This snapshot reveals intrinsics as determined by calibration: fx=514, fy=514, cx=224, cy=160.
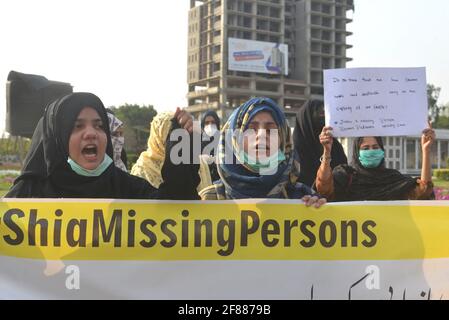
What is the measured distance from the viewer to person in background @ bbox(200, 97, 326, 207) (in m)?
2.67

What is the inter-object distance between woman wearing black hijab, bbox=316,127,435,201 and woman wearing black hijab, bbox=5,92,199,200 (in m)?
1.27

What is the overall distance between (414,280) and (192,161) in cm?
126

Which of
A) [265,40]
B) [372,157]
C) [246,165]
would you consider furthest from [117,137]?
[265,40]

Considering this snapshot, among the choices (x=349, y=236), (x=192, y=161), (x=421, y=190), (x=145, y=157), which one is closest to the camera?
(x=192, y=161)

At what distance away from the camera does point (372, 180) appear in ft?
11.5

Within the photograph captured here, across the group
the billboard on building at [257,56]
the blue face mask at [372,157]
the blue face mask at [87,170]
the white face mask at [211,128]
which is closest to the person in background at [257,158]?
the blue face mask at [87,170]

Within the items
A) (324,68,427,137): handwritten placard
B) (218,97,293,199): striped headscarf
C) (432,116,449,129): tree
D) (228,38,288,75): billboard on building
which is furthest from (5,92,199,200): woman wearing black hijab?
(432,116,449,129): tree

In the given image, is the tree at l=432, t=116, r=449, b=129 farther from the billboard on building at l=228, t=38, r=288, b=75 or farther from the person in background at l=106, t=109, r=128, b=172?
the person in background at l=106, t=109, r=128, b=172

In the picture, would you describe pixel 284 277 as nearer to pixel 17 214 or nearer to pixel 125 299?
pixel 125 299

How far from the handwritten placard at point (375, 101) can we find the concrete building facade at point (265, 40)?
61.9 meters

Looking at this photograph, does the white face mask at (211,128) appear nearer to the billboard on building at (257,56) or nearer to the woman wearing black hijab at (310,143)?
the woman wearing black hijab at (310,143)

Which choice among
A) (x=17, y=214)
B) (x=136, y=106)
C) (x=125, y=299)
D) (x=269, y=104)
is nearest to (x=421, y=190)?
(x=269, y=104)

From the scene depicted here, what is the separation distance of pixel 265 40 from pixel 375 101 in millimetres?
73079

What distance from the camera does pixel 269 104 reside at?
278 cm
